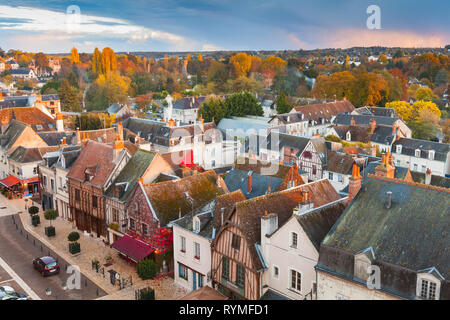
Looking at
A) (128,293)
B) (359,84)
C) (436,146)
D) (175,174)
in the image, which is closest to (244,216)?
(128,293)

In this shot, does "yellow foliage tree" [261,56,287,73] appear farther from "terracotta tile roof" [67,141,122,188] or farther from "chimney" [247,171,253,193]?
"chimney" [247,171,253,193]

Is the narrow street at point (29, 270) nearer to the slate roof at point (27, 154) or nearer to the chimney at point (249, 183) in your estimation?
the slate roof at point (27, 154)

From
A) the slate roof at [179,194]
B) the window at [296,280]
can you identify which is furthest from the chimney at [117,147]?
the window at [296,280]

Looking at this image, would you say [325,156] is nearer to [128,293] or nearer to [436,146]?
[436,146]

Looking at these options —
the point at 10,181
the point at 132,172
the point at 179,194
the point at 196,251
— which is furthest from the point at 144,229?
the point at 10,181

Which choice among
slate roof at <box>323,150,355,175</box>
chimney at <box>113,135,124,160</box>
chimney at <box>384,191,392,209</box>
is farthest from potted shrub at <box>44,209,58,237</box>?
slate roof at <box>323,150,355,175</box>
